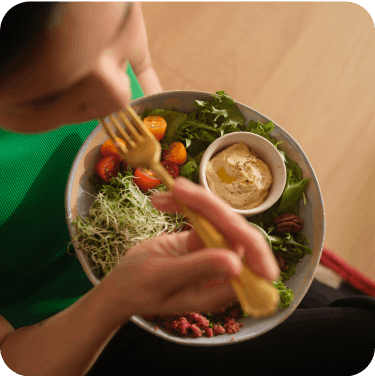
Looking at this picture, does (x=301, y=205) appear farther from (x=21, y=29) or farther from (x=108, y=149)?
(x=21, y=29)

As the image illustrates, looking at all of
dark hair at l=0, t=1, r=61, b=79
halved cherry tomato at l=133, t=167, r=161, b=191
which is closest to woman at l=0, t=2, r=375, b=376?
dark hair at l=0, t=1, r=61, b=79

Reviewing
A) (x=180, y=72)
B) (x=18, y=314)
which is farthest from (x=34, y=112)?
(x=180, y=72)

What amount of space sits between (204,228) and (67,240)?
24.7 inches

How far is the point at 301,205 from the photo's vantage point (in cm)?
89

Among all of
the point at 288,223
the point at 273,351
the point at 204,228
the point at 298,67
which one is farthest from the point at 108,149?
the point at 298,67

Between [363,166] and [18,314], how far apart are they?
170cm

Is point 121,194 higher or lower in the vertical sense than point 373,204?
higher

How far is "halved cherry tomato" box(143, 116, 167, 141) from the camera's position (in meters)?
0.88

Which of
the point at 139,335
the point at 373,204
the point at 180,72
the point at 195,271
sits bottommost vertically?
the point at 373,204

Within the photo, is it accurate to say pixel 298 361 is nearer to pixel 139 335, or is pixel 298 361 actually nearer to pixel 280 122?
pixel 139 335

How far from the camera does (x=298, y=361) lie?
1044mm

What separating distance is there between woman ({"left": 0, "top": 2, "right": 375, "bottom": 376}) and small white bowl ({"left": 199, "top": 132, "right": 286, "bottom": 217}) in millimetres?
319

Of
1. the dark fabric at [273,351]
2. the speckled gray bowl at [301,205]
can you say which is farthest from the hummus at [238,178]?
the dark fabric at [273,351]

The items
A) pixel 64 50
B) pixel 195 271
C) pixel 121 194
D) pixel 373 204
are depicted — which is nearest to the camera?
pixel 64 50
